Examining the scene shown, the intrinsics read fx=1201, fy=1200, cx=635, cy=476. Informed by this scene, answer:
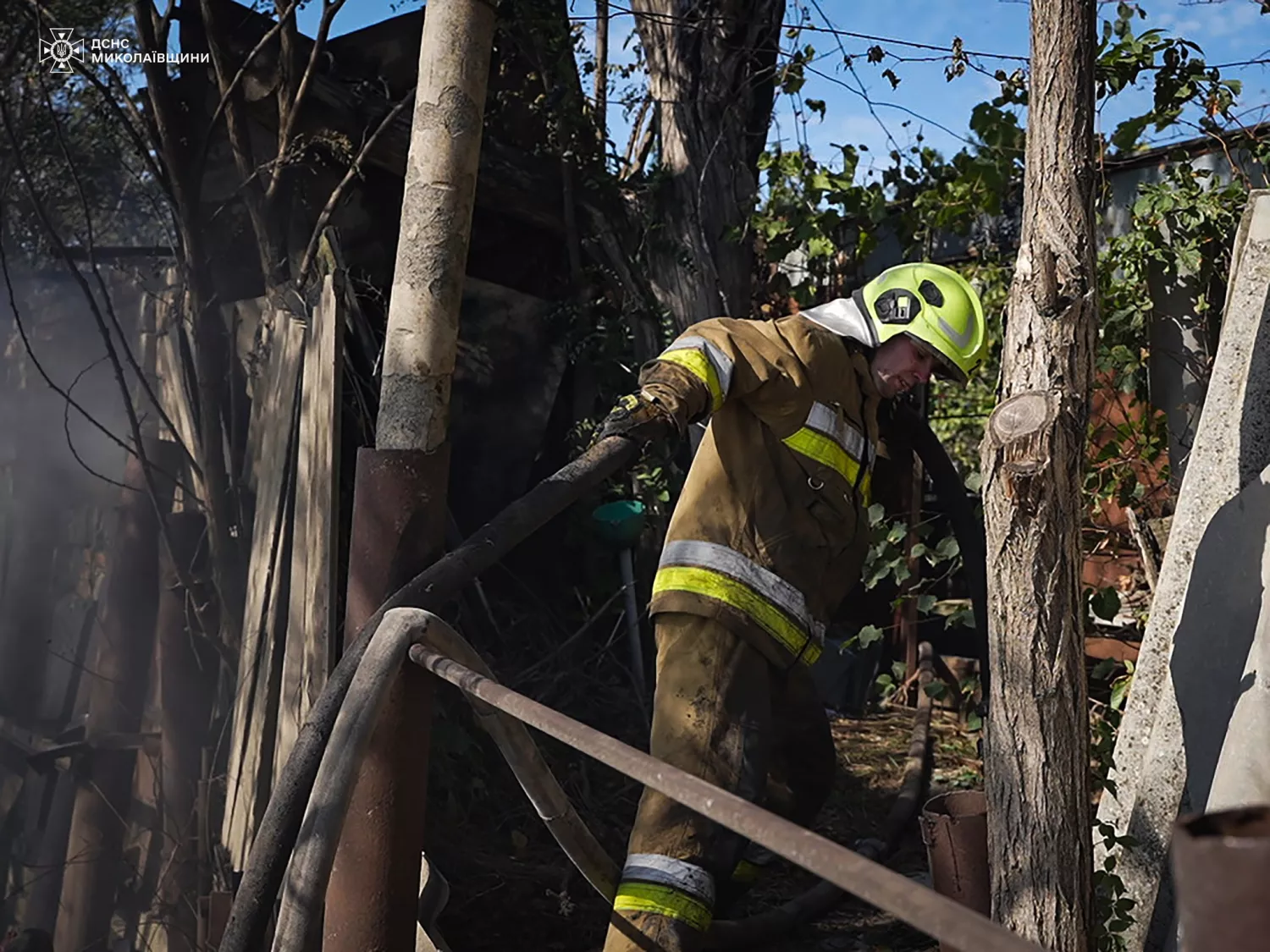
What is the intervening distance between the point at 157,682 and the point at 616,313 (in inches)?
100

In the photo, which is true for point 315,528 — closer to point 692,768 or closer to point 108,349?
point 108,349

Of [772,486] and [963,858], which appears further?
[772,486]

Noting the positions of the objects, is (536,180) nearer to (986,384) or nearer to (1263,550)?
(1263,550)

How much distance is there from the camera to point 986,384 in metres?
10.2

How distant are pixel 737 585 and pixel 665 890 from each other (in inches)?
32.3

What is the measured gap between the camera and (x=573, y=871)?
4.28m

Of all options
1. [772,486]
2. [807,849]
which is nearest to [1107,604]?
[772,486]

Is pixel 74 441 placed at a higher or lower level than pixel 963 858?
higher

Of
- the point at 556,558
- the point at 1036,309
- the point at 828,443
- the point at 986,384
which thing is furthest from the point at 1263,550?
the point at 986,384

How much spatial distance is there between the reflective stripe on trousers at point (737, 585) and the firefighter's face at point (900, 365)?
27.5 inches

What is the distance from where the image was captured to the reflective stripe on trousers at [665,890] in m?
3.06

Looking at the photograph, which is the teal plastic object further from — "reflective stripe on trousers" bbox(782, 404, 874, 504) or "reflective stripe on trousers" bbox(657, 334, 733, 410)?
"reflective stripe on trousers" bbox(657, 334, 733, 410)

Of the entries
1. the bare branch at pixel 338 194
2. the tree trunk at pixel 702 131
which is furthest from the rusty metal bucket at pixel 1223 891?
the tree trunk at pixel 702 131

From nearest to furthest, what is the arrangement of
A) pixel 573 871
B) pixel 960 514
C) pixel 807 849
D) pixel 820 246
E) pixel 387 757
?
pixel 807 849, pixel 387 757, pixel 960 514, pixel 573 871, pixel 820 246
